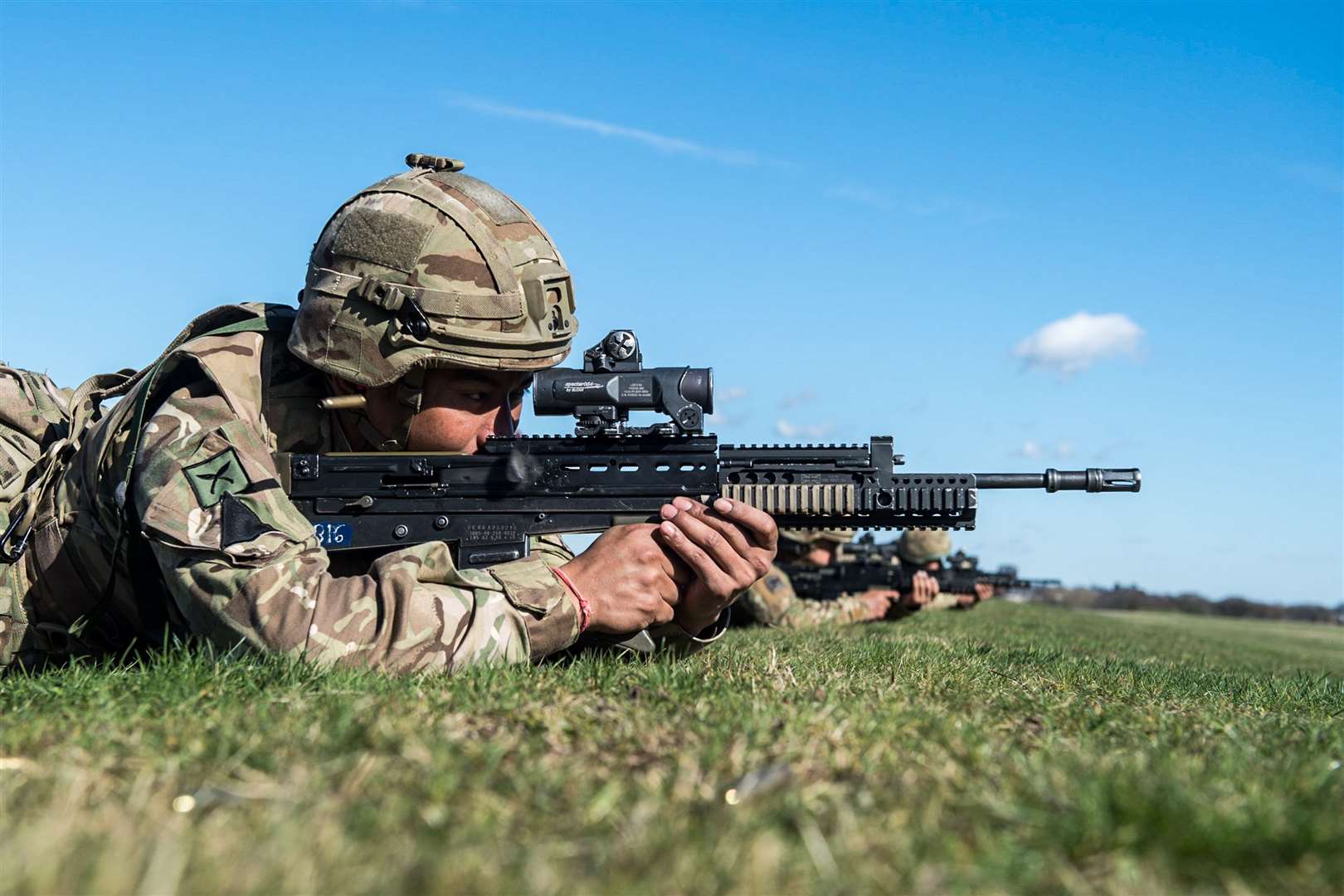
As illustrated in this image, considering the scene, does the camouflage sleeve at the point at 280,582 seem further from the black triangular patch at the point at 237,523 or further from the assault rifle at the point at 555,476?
the assault rifle at the point at 555,476

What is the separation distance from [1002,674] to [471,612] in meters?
2.37

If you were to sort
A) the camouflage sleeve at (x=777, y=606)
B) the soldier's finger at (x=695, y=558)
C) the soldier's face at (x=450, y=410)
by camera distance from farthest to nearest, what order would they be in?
the camouflage sleeve at (x=777, y=606)
the soldier's face at (x=450, y=410)
the soldier's finger at (x=695, y=558)

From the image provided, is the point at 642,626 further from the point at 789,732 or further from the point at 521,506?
the point at 789,732

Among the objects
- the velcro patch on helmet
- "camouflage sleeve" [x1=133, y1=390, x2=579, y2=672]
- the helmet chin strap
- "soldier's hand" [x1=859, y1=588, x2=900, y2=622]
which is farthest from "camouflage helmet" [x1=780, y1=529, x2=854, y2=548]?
"camouflage sleeve" [x1=133, y1=390, x2=579, y2=672]

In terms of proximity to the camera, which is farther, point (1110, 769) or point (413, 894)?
point (1110, 769)

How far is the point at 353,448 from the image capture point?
19.0ft

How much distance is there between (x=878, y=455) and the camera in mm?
5953

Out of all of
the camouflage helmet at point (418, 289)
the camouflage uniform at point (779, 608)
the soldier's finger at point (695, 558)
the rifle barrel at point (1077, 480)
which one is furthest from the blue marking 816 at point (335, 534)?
the camouflage uniform at point (779, 608)

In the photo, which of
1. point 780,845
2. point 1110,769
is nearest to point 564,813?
point 780,845

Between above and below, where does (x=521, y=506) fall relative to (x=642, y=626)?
above

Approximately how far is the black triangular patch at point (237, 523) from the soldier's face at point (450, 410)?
1202mm

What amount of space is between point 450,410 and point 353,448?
0.55 metres

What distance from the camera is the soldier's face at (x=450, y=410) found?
5.62 m

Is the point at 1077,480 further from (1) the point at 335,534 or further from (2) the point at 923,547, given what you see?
(2) the point at 923,547
